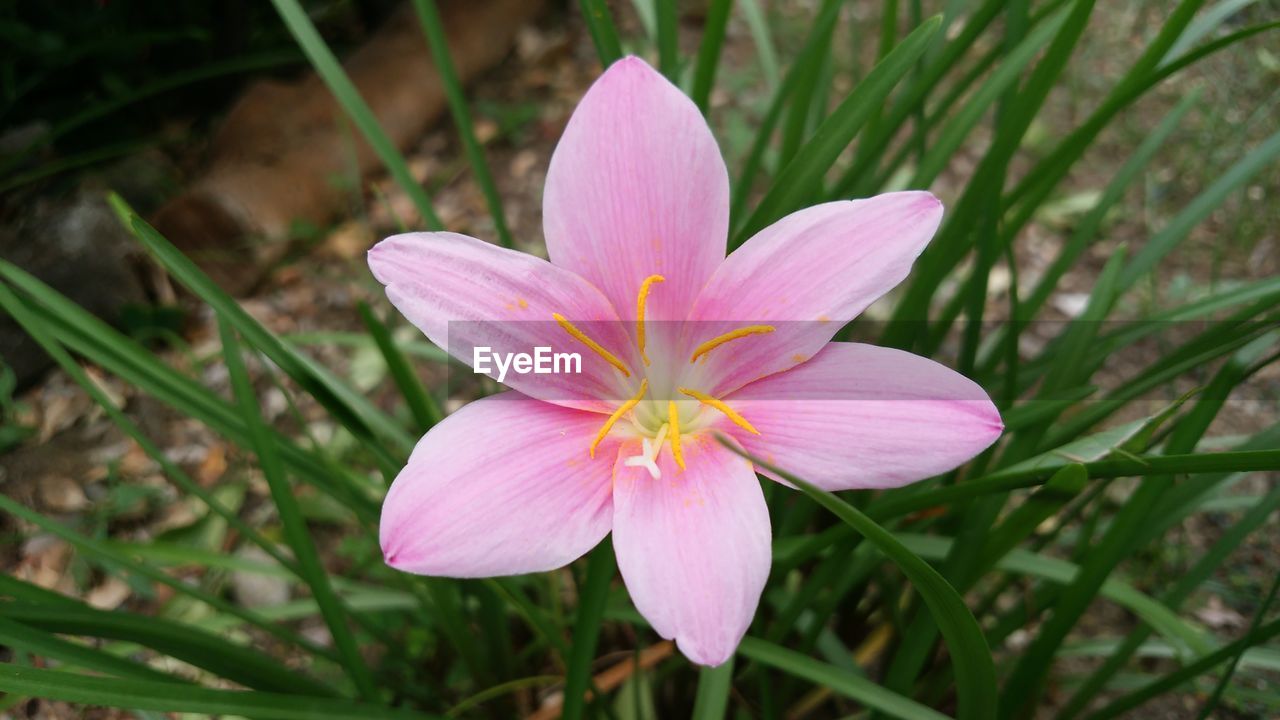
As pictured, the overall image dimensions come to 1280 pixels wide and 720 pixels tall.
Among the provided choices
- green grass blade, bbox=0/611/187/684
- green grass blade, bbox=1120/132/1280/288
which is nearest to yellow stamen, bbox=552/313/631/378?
Answer: green grass blade, bbox=0/611/187/684

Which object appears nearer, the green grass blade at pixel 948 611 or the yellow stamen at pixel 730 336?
the green grass blade at pixel 948 611

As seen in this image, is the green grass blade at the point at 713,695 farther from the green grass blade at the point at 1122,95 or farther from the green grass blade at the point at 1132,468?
the green grass blade at the point at 1122,95

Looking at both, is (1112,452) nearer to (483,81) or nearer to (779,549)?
(779,549)

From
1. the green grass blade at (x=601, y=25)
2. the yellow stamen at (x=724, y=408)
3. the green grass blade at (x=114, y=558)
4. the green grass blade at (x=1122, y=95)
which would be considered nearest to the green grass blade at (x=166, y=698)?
the green grass blade at (x=114, y=558)

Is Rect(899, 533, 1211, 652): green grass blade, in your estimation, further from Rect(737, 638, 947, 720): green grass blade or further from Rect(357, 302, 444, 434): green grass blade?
Rect(357, 302, 444, 434): green grass blade

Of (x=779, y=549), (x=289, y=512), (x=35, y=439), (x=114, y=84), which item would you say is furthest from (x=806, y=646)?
(x=114, y=84)

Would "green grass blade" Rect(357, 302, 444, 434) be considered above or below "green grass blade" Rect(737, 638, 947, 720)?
above

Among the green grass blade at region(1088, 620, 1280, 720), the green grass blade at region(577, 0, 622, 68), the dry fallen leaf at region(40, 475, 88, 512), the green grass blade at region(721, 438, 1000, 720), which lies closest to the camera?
the green grass blade at region(721, 438, 1000, 720)
